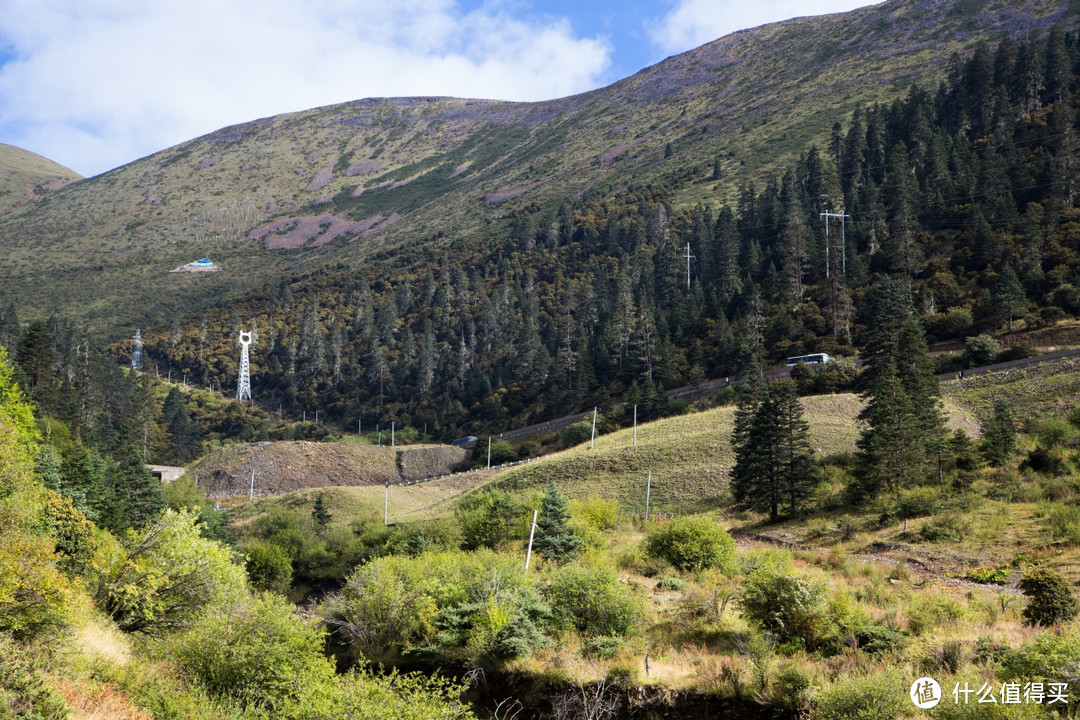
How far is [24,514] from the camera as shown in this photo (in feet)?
74.0

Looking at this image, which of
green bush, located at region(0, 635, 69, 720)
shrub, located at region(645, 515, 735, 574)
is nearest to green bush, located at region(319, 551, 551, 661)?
shrub, located at region(645, 515, 735, 574)

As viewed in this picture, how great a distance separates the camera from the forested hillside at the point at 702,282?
248 feet

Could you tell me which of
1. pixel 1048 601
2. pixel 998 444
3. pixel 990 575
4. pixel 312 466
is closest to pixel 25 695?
pixel 1048 601

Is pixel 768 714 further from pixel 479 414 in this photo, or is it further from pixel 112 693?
pixel 479 414

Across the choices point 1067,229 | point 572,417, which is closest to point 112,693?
point 572,417

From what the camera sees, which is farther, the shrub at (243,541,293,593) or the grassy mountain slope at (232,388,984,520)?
the grassy mountain slope at (232,388,984,520)

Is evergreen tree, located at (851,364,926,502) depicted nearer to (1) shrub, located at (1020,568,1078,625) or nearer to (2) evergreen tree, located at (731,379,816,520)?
(2) evergreen tree, located at (731,379,816,520)

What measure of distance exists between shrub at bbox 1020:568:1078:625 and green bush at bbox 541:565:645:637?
11.2 meters

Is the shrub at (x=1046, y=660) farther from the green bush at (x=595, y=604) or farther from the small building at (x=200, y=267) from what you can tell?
the small building at (x=200, y=267)

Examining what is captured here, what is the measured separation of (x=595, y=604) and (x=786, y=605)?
643cm

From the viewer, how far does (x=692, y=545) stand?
33.5 m

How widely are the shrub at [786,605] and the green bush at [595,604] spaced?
3.95m

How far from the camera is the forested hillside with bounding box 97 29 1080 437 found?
2980 inches

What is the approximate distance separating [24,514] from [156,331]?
448ft
